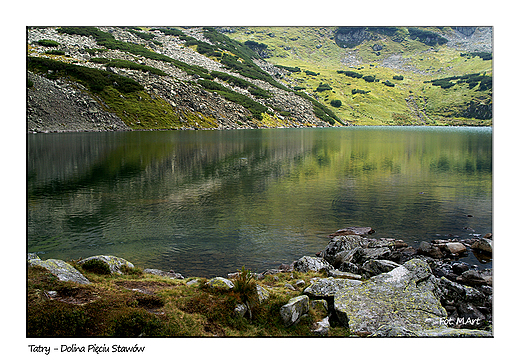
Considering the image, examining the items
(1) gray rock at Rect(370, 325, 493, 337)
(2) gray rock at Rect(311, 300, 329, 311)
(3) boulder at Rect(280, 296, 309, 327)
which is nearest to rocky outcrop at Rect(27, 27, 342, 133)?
(2) gray rock at Rect(311, 300, 329, 311)

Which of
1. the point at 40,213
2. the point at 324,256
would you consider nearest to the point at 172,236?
the point at 324,256

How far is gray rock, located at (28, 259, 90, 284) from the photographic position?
13.4 meters

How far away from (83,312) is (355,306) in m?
9.04

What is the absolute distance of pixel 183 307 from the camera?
1171 cm

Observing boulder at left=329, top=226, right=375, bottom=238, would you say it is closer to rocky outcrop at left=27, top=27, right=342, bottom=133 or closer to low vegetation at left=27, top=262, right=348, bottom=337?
low vegetation at left=27, top=262, right=348, bottom=337

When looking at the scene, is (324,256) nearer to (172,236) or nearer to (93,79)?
(172,236)

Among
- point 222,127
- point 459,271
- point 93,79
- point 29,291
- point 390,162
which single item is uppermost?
point 93,79

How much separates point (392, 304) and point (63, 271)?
12.7 metres

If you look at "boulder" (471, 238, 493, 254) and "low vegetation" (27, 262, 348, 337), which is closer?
"low vegetation" (27, 262, 348, 337)

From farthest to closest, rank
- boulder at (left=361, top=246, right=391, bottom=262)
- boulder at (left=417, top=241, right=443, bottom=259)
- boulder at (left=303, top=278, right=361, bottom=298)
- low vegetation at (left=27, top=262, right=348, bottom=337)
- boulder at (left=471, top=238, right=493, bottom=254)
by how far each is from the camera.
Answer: boulder at (left=471, top=238, right=493, bottom=254) < boulder at (left=417, top=241, right=443, bottom=259) < boulder at (left=361, top=246, right=391, bottom=262) < boulder at (left=303, top=278, right=361, bottom=298) < low vegetation at (left=27, top=262, right=348, bottom=337)

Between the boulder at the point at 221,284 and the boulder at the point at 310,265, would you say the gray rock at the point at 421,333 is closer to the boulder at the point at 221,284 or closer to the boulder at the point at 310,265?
the boulder at the point at 221,284

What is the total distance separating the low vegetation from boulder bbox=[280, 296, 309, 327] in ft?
0.62

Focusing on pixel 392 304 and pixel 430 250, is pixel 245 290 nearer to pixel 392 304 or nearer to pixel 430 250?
pixel 392 304

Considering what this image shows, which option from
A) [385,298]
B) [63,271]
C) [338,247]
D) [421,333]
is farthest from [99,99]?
[421,333]
